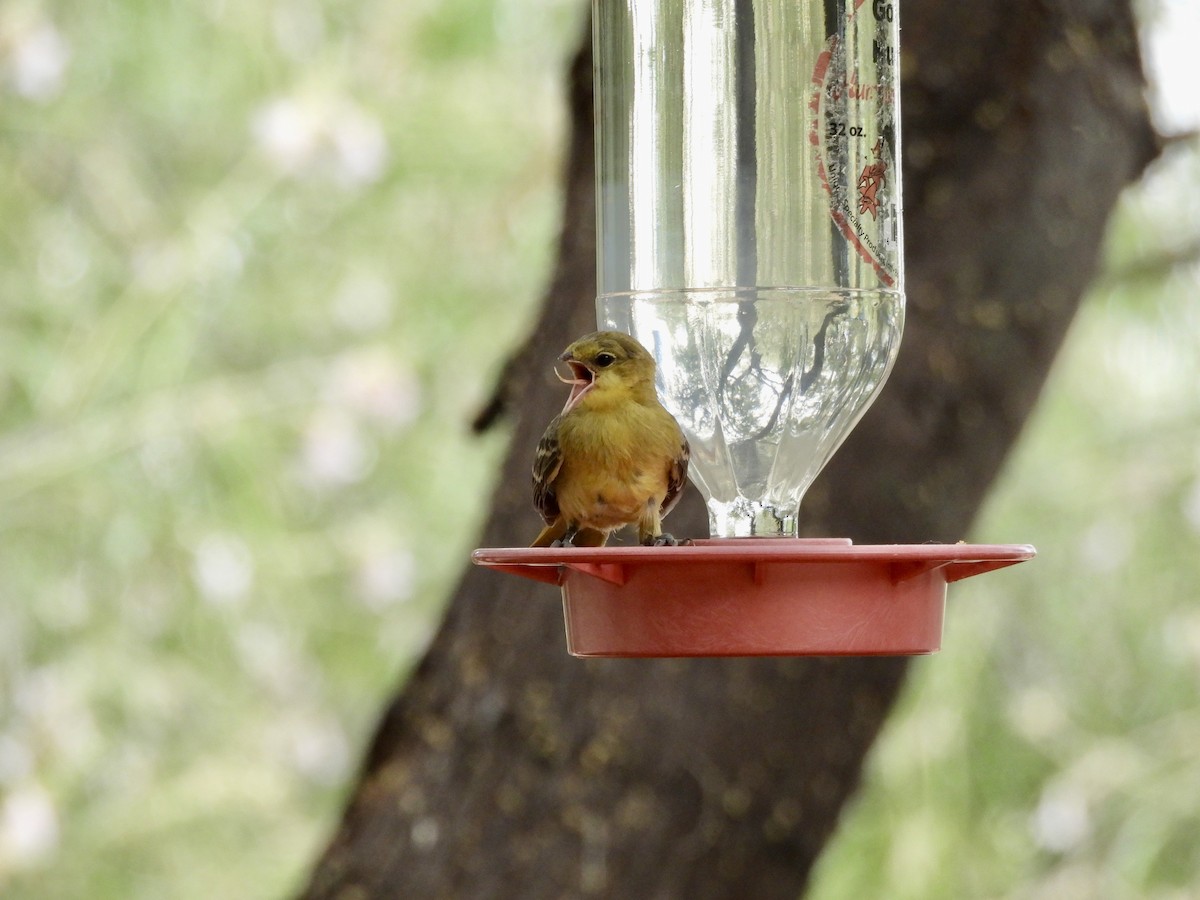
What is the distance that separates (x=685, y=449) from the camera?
2.05m

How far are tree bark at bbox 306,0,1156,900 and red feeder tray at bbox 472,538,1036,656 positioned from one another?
1.34 m

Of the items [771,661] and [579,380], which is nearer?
[579,380]

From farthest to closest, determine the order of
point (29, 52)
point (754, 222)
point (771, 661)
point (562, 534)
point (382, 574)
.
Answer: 1. point (382, 574)
2. point (29, 52)
3. point (771, 661)
4. point (754, 222)
5. point (562, 534)

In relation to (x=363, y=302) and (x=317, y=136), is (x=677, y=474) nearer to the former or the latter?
(x=317, y=136)

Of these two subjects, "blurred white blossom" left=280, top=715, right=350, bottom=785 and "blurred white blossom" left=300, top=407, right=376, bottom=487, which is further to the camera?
"blurred white blossom" left=280, top=715, right=350, bottom=785

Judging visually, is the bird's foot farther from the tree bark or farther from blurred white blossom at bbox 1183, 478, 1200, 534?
blurred white blossom at bbox 1183, 478, 1200, 534

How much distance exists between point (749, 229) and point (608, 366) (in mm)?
484

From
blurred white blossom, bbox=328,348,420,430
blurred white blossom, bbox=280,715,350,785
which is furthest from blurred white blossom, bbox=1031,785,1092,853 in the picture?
blurred white blossom, bbox=280,715,350,785

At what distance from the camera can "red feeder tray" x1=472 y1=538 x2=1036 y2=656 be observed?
5.37 feet

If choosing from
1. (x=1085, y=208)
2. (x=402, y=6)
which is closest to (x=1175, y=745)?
(x=1085, y=208)

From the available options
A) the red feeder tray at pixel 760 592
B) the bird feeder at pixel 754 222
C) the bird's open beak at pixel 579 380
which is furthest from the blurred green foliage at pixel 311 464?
the red feeder tray at pixel 760 592

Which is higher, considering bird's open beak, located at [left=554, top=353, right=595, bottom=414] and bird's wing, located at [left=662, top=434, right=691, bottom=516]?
bird's open beak, located at [left=554, top=353, right=595, bottom=414]

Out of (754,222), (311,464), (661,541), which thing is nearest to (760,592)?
(661,541)

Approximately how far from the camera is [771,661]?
3.23 metres
